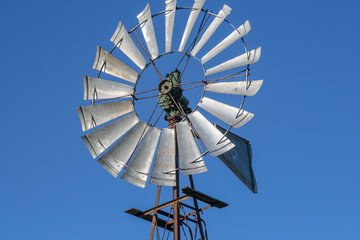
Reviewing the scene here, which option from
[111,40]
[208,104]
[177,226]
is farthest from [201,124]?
[111,40]

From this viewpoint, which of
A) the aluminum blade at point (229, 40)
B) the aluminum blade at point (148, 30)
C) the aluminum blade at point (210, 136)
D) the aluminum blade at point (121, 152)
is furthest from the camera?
the aluminum blade at point (148, 30)

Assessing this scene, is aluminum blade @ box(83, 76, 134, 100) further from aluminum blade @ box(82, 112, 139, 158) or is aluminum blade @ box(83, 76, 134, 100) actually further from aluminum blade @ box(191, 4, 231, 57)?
aluminum blade @ box(191, 4, 231, 57)

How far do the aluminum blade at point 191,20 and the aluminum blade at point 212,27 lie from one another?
13.0 inches

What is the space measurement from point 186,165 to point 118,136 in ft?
6.76

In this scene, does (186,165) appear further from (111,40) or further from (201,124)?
(111,40)

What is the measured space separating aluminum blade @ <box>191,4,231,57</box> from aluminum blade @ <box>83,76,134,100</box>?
196 centimetres

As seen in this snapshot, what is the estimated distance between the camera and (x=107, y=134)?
11.8m

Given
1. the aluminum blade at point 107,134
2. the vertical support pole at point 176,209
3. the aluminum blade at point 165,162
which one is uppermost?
the aluminum blade at point 107,134

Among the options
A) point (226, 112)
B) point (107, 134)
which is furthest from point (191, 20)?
point (107, 134)

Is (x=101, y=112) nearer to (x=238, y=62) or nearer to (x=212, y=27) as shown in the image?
(x=212, y=27)

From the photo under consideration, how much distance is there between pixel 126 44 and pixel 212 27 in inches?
90.1

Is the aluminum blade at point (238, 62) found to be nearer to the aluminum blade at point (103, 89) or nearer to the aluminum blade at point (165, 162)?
the aluminum blade at point (165, 162)

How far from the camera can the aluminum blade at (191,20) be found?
11.9 m

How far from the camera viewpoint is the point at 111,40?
12500 millimetres
